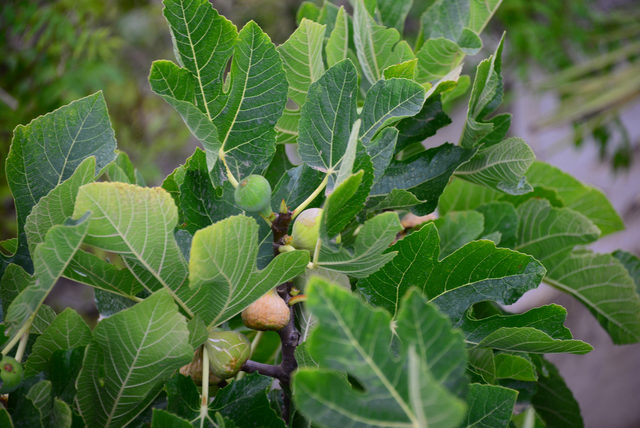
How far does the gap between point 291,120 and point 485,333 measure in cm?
21

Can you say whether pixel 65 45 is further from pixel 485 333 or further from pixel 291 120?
pixel 485 333

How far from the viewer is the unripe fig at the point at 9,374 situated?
0.95 ft

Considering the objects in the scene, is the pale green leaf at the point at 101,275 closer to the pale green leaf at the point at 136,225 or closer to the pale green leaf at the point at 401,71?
the pale green leaf at the point at 136,225

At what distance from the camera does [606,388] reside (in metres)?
1.70

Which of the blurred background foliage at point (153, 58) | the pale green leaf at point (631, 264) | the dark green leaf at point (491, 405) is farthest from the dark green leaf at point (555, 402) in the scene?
the blurred background foliage at point (153, 58)

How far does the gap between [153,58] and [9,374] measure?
1825 millimetres

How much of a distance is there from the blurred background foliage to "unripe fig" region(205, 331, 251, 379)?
720mm

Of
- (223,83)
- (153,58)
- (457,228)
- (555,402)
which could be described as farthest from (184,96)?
(153,58)

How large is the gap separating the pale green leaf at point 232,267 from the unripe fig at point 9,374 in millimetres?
99

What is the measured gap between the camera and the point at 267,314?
0.34 metres

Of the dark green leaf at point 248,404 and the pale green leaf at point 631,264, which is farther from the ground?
the dark green leaf at point 248,404

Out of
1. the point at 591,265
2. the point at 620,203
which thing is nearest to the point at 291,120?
the point at 591,265

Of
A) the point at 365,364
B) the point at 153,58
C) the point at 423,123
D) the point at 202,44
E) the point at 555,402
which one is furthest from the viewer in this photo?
the point at 153,58

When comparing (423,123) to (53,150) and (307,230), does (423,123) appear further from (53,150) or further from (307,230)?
(53,150)
